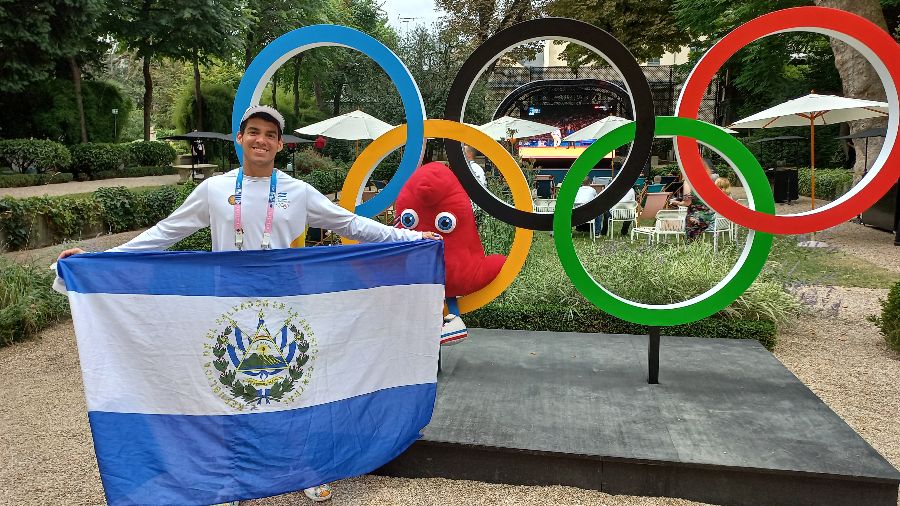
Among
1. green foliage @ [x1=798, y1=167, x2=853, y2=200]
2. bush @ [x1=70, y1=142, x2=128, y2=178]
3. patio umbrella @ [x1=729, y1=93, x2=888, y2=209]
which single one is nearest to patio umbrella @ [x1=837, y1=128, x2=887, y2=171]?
patio umbrella @ [x1=729, y1=93, x2=888, y2=209]

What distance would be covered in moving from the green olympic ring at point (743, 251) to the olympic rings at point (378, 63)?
1.22m

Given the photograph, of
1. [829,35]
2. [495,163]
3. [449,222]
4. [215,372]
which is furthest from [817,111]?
[215,372]

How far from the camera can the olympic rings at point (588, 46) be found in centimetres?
442

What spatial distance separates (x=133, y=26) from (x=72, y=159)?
5156mm

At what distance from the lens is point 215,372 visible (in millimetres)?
3176

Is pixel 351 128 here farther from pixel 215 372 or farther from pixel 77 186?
pixel 215 372

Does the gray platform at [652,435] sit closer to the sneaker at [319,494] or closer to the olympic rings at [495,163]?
the sneaker at [319,494]

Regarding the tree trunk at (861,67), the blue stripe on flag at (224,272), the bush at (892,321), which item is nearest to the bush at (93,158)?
the blue stripe on flag at (224,272)

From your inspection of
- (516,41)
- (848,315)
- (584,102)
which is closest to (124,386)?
(516,41)

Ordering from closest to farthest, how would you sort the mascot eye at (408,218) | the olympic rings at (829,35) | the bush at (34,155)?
1. the olympic rings at (829,35)
2. the mascot eye at (408,218)
3. the bush at (34,155)

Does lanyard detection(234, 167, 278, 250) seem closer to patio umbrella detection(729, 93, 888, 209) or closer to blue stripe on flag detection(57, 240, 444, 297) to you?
blue stripe on flag detection(57, 240, 444, 297)

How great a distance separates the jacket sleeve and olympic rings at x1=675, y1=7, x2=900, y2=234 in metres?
2.19

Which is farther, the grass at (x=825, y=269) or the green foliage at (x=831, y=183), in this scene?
the green foliage at (x=831, y=183)

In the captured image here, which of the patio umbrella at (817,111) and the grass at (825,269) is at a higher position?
the patio umbrella at (817,111)
